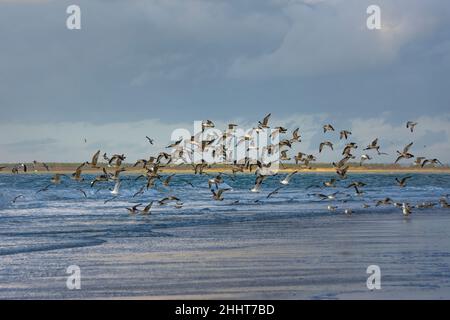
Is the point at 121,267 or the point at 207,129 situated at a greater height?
the point at 207,129

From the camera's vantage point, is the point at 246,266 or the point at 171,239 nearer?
the point at 246,266

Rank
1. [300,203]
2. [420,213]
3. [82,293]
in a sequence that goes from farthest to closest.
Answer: [300,203], [420,213], [82,293]

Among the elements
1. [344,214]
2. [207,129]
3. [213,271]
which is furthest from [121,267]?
[344,214]

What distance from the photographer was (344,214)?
138 ft

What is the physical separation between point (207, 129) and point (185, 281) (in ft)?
63.4

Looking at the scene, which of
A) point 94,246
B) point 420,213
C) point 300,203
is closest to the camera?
point 94,246

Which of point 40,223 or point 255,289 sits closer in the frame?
point 255,289

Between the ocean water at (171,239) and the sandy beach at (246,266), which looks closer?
the sandy beach at (246,266)

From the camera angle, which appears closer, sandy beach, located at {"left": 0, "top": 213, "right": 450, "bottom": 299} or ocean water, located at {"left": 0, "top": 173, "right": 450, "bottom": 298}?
sandy beach, located at {"left": 0, "top": 213, "right": 450, "bottom": 299}
